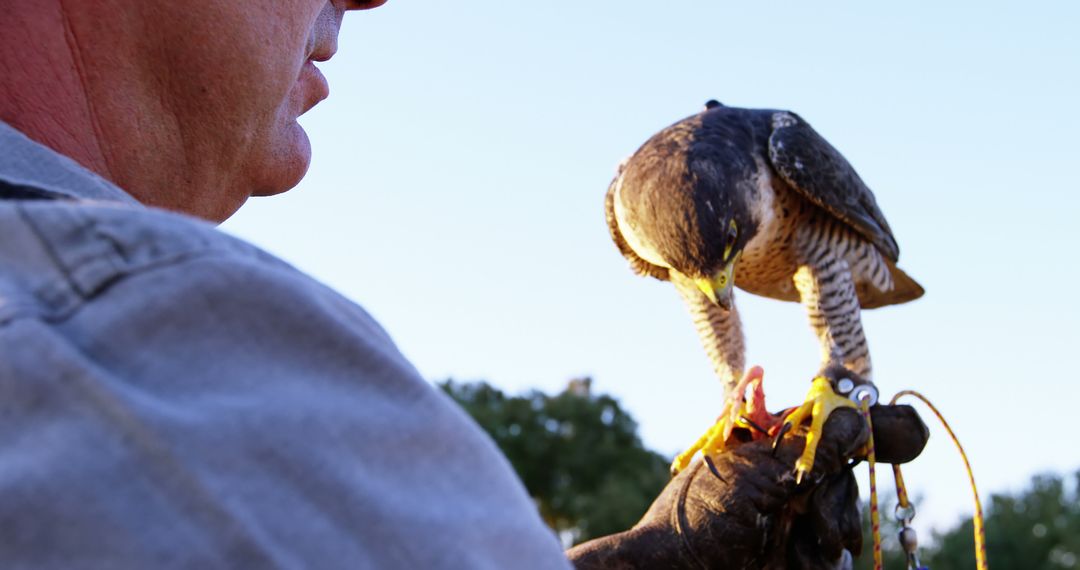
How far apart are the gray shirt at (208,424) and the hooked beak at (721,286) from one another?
4.28m

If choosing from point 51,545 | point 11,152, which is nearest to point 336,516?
point 51,545

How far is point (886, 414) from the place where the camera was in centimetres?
342

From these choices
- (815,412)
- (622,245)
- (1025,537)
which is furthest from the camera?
(1025,537)

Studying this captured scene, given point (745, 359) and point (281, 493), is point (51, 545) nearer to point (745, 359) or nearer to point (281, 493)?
point (281, 493)

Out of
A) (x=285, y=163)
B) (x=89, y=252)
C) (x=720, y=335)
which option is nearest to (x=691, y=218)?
(x=720, y=335)

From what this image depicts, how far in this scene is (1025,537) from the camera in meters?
24.6

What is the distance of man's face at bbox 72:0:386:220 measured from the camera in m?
1.28

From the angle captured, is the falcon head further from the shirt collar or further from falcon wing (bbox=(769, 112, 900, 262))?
the shirt collar

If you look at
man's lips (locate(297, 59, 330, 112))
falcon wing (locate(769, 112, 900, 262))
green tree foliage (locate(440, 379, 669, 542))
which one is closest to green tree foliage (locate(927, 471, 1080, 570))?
green tree foliage (locate(440, 379, 669, 542))

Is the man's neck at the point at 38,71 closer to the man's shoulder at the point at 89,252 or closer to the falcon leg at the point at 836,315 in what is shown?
the man's shoulder at the point at 89,252

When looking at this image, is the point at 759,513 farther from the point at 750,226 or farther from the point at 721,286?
the point at 750,226

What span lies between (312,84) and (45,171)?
3.31 ft

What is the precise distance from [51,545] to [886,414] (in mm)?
3092

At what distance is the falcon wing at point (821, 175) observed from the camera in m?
5.40
